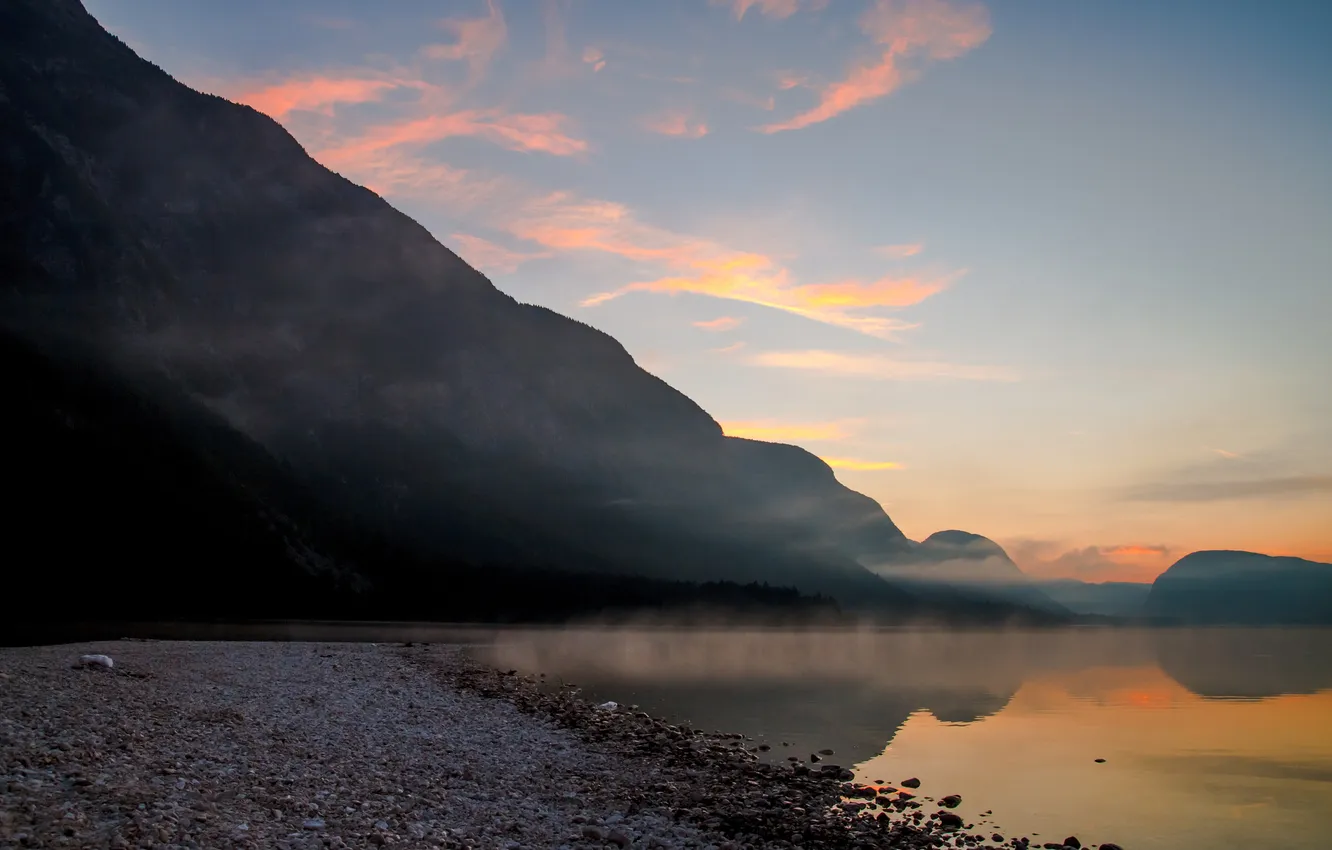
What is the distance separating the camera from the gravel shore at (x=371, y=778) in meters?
14.4

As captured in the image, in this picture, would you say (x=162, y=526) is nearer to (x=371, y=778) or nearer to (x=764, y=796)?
(x=371, y=778)

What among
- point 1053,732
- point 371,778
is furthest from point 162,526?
point 371,778

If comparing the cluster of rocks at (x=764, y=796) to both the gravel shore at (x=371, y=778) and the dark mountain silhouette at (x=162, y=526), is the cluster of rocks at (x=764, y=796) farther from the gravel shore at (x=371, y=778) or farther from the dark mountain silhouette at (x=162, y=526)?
the dark mountain silhouette at (x=162, y=526)

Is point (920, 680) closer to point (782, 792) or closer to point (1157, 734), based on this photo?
point (1157, 734)

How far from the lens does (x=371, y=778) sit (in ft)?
63.1

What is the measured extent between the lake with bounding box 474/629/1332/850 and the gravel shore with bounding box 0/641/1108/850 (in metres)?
4.13

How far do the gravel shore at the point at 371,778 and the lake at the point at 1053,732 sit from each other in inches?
163

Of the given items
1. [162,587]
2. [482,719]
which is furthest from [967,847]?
[162,587]

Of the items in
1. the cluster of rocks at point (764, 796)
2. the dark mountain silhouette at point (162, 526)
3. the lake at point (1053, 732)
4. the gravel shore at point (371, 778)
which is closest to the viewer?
the gravel shore at point (371, 778)

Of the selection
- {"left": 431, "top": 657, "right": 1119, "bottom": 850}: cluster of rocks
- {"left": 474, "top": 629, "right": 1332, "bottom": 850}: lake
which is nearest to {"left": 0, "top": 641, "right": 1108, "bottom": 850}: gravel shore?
{"left": 431, "top": 657, "right": 1119, "bottom": 850}: cluster of rocks

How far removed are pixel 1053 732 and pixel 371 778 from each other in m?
28.9

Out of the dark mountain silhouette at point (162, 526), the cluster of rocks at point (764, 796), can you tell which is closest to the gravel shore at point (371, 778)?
the cluster of rocks at point (764, 796)

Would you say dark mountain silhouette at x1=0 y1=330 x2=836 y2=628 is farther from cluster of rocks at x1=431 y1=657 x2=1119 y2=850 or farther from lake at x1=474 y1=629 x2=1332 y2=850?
cluster of rocks at x1=431 y1=657 x2=1119 y2=850

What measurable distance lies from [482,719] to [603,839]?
50.9 feet
